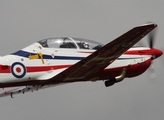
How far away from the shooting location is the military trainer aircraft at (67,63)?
21156 mm

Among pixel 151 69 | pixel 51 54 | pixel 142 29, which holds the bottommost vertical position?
pixel 151 69

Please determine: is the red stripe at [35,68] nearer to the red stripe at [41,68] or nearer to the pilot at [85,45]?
the red stripe at [41,68]

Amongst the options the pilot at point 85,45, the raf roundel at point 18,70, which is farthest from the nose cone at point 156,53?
the raf roundel at point 18,70

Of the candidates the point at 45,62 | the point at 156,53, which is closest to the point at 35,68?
the point at 45,62

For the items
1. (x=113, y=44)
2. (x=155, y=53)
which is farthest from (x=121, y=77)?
(x=113, y=44)

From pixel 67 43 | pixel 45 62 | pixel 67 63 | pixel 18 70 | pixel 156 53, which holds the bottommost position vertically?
pixel 156 53

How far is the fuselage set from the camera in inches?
848

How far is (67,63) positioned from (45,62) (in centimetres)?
108

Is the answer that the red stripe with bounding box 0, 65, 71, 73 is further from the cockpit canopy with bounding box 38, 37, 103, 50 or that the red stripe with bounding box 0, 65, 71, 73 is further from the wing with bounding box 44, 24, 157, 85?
the cockpit canopy with bounding box 38, 37, 103, 50

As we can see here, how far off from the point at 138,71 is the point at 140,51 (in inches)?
37.9

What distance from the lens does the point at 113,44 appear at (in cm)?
1989

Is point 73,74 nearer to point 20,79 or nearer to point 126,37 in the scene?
point 20,79

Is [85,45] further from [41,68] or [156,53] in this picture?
[156,53]

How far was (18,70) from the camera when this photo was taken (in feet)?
70.8
